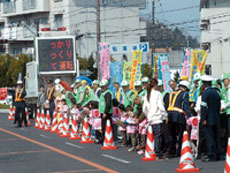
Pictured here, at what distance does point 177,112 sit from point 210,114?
2.89 feet

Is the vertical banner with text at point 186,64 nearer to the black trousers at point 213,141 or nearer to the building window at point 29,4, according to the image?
the black trousers at point 213,141

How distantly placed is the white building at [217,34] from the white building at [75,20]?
38.5ft

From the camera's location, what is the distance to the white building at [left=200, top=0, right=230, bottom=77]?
52.4 meters

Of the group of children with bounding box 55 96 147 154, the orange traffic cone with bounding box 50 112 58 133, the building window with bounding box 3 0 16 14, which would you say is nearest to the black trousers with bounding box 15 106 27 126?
the orange traffic cone with bounding box 50 112 58 133

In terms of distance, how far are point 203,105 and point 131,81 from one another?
12.1m

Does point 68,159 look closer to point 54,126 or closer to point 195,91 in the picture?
point 195,91

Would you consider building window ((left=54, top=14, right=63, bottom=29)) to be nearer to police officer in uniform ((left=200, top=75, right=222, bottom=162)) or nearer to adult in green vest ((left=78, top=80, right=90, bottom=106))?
adult in green vest ((left=78, top=80, right=90, bottom=106))

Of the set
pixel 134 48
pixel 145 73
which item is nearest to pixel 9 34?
pixel 145 73

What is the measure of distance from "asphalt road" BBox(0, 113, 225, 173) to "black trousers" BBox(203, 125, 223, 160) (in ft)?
0.99

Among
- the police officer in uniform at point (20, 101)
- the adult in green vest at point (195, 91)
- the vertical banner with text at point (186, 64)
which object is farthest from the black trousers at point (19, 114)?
the adult in green vest at point (195, 91)

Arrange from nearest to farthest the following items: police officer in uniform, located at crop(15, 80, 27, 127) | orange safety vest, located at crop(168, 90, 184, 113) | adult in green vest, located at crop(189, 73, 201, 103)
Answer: orange safety vest, located at crop(168, 90, 184, 113) → adult in green vest, located at crop(189, 73, 201, 103) → police officer in uniform, located at crop(15, 80, 27, 127)

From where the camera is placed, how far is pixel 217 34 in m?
53.6

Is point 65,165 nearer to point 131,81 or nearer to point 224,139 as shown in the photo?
point 224,139

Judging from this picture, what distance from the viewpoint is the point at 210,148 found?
44.2 ft
